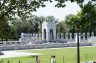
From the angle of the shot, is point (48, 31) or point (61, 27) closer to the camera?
point (48, 31)

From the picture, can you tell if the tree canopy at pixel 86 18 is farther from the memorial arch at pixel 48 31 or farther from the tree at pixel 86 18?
the memorial arch at pixel 48 31

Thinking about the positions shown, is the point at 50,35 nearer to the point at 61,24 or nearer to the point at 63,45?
the point at 63,45

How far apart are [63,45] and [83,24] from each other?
146 ft

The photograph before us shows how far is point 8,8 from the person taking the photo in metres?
6.50

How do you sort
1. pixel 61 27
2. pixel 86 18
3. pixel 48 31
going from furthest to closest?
pixel 61 27, pixel 48 31, pixel 86 18

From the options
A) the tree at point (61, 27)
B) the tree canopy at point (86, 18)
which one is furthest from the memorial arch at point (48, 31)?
the tree canopy at point (86, 18)

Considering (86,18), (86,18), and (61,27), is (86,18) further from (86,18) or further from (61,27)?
(61,27)

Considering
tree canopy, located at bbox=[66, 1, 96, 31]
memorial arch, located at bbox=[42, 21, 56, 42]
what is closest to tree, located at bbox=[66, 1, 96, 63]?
tree canopy, located at bbox=[66, 1, 96, 31]

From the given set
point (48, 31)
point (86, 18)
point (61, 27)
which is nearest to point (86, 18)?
point (86, 18)

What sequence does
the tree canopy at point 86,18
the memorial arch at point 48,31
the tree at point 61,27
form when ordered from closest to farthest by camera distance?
the tree canopy at point 86,18
the memorial arch at point 48,31
the tree at point 61,27

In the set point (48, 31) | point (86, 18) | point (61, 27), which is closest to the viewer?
point (86, 18)

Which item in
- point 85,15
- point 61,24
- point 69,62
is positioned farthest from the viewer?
point 61,24

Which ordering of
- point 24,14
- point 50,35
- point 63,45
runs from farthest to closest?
1. point 50,35
2. point 63,45
3. point 24,14

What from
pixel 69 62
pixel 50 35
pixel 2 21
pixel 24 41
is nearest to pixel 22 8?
pixel 2 21
